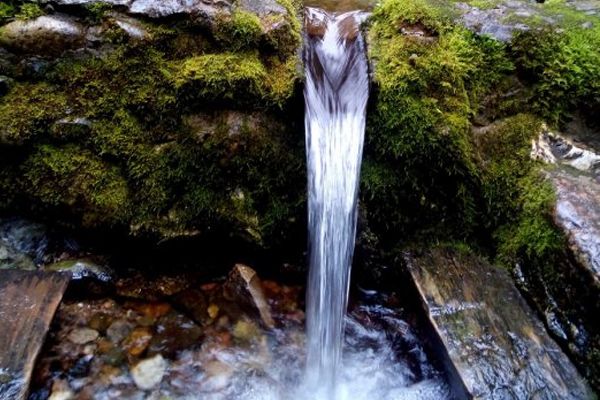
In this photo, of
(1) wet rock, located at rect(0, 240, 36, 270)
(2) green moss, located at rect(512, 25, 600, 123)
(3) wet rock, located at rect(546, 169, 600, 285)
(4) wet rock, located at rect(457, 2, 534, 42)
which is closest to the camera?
→ (3) wet rock, located at rect(546, 169, 600, 285)

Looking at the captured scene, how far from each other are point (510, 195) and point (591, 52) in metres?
1.37

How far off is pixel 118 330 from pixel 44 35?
2.11 meters

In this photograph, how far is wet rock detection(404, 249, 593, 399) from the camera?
2.53 m

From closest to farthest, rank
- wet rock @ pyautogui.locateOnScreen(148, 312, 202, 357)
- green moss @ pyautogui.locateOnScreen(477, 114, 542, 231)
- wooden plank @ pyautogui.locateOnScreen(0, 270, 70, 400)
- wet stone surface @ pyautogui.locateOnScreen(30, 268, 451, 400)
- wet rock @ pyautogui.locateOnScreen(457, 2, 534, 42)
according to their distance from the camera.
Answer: wooden plank @ pyautogui.locateOnScreen(0, 270, 70, 400) → wet stone surface @ pyautogui.locateOnScreen(30, 268, 451, 400) → wet rock @ pyautogui.locateOnScreen(148, 312, 202, 357) → green moss @ pyautogui.locateOnScreen(477, 114, 542, 231) → wet rock @ pyautogui.locateOnScreen(457, 2, 534, 42)

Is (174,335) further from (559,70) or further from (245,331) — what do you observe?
(559,70)

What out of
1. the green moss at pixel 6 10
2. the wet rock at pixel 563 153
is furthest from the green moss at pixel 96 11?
the wet rock at pixel 563 153

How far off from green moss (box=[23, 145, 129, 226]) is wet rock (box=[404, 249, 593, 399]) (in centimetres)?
222

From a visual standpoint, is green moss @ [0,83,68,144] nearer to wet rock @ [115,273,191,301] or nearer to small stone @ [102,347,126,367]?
wet rock @ [115,273,191,301]

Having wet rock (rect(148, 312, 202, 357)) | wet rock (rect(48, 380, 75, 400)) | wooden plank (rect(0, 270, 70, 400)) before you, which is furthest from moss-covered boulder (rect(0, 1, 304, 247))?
wet rock (rect(48, 380, 75, 400))

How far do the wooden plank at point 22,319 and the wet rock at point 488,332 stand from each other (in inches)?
94.5

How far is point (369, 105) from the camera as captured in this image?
3.42 meters

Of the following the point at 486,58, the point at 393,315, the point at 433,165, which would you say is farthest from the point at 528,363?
the point at 486,58

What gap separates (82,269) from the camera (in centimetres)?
334

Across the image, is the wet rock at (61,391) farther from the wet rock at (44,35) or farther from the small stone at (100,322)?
the wet rock at (44,35)
